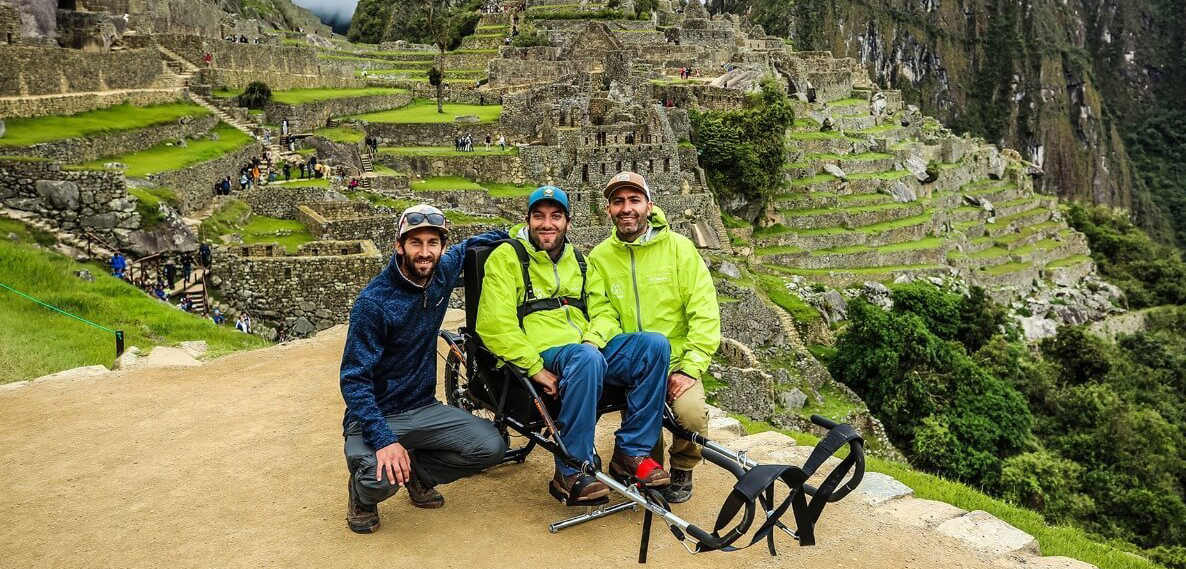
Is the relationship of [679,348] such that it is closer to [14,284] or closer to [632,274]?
[632,274]

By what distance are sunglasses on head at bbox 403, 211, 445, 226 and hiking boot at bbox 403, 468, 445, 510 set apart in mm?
1872

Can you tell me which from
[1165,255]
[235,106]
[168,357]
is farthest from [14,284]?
[1165,255]

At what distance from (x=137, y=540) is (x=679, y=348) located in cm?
411

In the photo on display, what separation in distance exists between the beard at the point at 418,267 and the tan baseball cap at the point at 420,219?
0.19 meters

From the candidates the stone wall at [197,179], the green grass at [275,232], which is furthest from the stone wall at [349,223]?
the stone wall at [197,179]

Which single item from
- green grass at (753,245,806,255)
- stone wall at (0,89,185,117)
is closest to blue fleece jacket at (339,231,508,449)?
stone wall at (0,89,185,117)

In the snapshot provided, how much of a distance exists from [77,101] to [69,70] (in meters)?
1.00

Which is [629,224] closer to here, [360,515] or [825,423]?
[825,423]

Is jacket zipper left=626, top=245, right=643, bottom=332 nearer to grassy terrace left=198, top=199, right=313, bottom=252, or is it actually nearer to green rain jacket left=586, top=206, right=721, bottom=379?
green rain jacket left=586, top=206, right=721, bottom=379

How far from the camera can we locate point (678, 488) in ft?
21.6

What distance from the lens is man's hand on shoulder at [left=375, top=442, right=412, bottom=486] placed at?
5.63 metres

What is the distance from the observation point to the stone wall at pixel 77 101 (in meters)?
21.5

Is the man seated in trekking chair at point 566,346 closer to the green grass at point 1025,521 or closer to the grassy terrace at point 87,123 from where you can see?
the green grass at point 1025,521

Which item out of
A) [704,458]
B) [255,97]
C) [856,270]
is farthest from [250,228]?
[856,270]
